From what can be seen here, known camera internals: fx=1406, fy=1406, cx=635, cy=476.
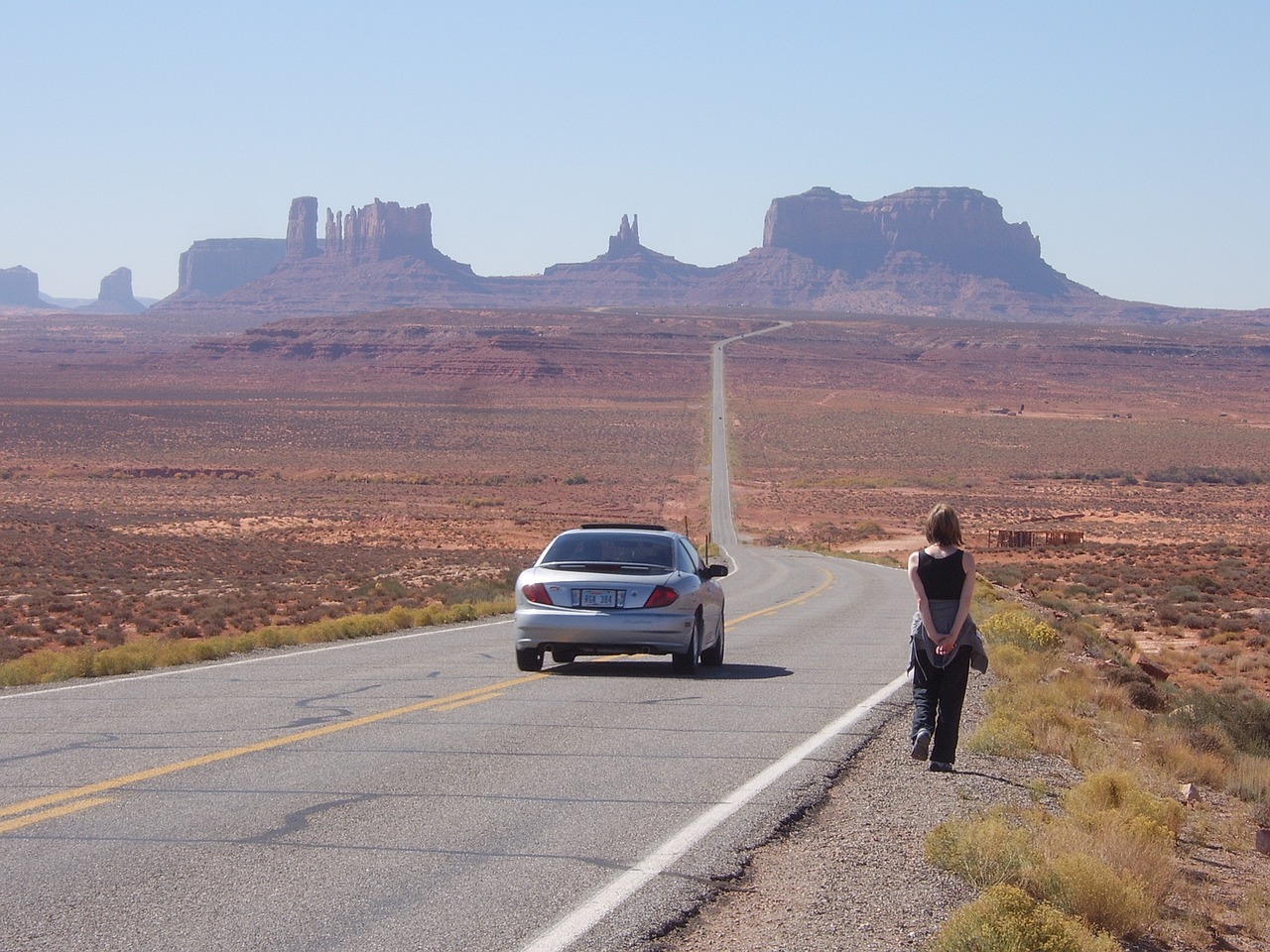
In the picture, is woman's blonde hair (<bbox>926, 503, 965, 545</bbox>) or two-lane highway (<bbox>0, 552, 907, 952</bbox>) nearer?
two-lane highway (<bbox>0, 552, 907, 952</bbox>)

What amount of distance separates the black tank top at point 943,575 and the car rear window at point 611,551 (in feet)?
16.5

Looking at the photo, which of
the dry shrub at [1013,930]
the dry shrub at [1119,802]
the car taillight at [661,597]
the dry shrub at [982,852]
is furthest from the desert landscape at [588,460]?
the dry shrub at [1013,930]

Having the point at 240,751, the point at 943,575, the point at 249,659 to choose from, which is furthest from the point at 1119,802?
the point at 249,659

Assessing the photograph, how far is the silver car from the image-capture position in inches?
502

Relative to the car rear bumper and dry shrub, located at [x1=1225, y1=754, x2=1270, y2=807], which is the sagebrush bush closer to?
dry shrub, located at [x1=1225, y1=754, x2=1270, y2=807]

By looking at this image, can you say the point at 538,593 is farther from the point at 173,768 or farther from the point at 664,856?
the point at 664,856

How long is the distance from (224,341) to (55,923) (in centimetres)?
18152

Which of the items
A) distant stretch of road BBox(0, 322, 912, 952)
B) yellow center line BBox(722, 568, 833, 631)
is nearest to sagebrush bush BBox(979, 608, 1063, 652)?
yellow center line BBox(722, 568, 833, 631)

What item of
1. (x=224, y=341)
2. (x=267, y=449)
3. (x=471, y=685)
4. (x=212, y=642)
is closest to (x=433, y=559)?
(x=212, y=642)

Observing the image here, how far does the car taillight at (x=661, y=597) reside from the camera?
1284 centimetres

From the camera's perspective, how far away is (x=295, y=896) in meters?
5.68

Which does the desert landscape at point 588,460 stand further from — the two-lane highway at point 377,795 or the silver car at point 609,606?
the two-lane highway at point 377,795

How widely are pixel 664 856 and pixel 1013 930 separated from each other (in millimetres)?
1964

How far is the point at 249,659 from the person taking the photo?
1491cm
